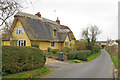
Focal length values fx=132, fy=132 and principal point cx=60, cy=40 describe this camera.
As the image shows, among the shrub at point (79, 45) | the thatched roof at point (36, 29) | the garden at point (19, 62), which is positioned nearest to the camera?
the garden at point (19, 62)

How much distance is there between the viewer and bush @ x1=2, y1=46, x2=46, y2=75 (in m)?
7.93

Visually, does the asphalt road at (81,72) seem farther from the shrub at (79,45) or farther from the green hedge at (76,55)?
the shrub at (79,45)

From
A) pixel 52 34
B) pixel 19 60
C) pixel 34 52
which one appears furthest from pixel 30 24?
pixel 19 60

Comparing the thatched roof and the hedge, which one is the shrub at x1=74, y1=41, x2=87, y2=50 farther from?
the hedge

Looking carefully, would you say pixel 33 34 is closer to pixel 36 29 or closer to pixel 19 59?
→ pixel 36 29

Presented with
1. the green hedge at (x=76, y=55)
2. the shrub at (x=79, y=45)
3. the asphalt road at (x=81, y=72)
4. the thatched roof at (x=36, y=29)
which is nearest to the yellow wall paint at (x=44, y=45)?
the thatched roof at (x=36, y=29)

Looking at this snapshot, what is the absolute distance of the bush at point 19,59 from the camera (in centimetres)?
793

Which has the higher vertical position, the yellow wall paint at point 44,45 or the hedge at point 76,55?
the yellow wall paint at point 44,45

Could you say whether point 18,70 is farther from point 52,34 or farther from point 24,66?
point 52,34

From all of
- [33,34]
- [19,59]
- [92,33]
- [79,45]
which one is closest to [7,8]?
[19,59]

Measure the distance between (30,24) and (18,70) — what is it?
54.5 ft

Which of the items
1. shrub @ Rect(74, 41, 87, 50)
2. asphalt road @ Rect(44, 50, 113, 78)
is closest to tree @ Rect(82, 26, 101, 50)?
shrub @ Rect(74, 41, 87, 50)

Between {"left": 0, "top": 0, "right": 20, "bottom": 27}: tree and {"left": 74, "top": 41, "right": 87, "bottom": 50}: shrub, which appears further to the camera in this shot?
{"left": 74, "top": 41, "right": 87, "bottom": 50}: shrub

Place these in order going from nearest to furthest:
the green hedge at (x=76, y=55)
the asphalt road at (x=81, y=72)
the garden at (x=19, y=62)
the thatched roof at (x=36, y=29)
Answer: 1. the garden at (x=19, y=62)
2. the asphalt road at (x=81, y=72)
3. the green hedge at (x=76, y=55)
4. the thatched roof at (x=36, y=29)
